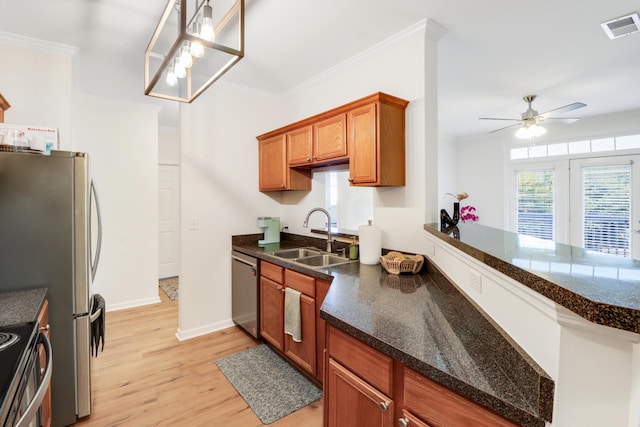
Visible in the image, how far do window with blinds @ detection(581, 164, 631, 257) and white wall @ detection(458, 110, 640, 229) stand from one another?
0.62 meters

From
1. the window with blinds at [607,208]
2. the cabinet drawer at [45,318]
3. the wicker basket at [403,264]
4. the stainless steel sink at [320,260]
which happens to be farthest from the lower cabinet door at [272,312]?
the window with blinds at [607,208]

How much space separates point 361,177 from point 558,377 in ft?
5.52

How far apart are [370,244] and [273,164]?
148 cm

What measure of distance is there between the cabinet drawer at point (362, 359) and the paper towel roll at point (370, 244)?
0.98 metres

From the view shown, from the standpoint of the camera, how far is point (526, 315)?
0.84 meters

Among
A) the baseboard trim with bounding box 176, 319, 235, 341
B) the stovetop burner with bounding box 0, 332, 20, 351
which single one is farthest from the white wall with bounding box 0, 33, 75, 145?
the baseboard trim with bounding box 176, 319, 235, 341

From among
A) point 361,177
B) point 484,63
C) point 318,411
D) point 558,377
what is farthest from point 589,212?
point 558,377

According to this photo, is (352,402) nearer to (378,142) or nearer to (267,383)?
(267,383)

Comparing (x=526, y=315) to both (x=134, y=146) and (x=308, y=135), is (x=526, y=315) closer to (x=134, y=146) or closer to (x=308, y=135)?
(x=308, y=135)

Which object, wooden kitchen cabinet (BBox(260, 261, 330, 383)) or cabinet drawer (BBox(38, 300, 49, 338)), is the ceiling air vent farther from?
cabinet drawer (BBox(38, 300, 49, 338))

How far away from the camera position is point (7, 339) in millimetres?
1149

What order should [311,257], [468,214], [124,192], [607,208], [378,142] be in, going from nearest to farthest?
[378,142] → [311,257] → [124,192] → [607,208] → [468,214]

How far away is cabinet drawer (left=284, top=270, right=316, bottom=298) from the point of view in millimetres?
2133

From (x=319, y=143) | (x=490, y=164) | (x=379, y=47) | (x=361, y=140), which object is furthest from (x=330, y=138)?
(x=490, y=164)
